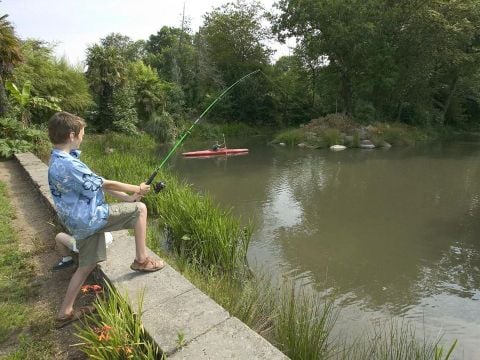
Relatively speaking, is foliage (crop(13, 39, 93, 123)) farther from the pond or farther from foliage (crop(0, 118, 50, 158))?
→ the pond

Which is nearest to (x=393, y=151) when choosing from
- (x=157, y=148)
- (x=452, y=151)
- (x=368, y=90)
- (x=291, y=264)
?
(x=452, y=151)

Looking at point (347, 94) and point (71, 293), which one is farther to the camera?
point (347, 94)

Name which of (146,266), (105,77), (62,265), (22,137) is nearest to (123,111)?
(105,77)

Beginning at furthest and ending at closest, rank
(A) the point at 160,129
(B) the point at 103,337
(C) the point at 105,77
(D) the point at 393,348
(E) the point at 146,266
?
(A) the point at 160,129 → (C) the point at 105,77 → (D) the point at 393,348 → (E) the point at 146,266 → (B) the point at 103,337

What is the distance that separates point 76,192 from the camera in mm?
2775

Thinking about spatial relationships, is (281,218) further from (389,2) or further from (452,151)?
(389,2)

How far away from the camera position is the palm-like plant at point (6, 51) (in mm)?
11539

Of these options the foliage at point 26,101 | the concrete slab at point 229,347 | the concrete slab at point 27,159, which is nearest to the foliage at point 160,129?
the foliage at point 26,101

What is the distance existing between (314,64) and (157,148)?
12.8 metres

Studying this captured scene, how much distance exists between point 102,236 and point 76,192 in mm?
431

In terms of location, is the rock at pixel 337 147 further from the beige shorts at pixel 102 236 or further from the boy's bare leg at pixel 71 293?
the boy's bare leg at pixel 71 293

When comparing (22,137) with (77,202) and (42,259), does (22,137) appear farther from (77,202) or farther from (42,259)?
(77,202)

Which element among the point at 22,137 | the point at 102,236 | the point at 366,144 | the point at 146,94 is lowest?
the point at 366,144

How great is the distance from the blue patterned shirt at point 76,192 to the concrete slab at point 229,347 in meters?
1.11
